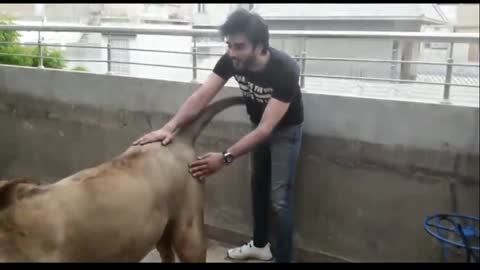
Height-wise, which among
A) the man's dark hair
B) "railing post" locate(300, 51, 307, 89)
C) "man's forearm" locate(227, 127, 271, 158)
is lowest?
"man's forearm" locate(227, 127, 271, 158)

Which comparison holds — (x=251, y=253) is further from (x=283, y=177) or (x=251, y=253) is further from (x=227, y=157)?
(x=227, y=157)

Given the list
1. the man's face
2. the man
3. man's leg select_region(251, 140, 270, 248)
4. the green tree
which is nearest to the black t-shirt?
the man

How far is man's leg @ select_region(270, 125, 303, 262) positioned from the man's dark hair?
1.88 feet

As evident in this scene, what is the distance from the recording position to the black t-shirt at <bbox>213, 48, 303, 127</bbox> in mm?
2666

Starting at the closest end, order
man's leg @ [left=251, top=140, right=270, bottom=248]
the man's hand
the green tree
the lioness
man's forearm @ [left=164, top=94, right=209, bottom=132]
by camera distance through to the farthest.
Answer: the lioness
the man's hand
man's forearm @ [left=164, top=94, right=209, bottom=132]
man's leg @ [left=251, top=140, right=270, bottom=248]
the green tree

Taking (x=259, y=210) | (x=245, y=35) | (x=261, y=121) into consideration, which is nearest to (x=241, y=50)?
(x=245, y=35)

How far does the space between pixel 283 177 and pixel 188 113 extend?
64cm

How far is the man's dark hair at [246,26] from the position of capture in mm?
2473

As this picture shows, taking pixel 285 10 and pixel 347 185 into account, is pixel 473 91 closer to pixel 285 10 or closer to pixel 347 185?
pixel 347 185

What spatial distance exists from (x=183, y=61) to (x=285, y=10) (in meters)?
1.34

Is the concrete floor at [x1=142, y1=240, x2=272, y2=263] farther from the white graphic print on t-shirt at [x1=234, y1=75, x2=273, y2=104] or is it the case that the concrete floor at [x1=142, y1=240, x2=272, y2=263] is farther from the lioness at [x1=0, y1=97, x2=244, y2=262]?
the white graphic print on t-shirt at [x1=234, y1=75, x2=273, y2=104]

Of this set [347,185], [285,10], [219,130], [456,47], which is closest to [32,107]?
[219,130]

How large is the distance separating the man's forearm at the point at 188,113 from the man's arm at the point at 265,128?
288 mm

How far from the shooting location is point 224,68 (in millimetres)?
2916
